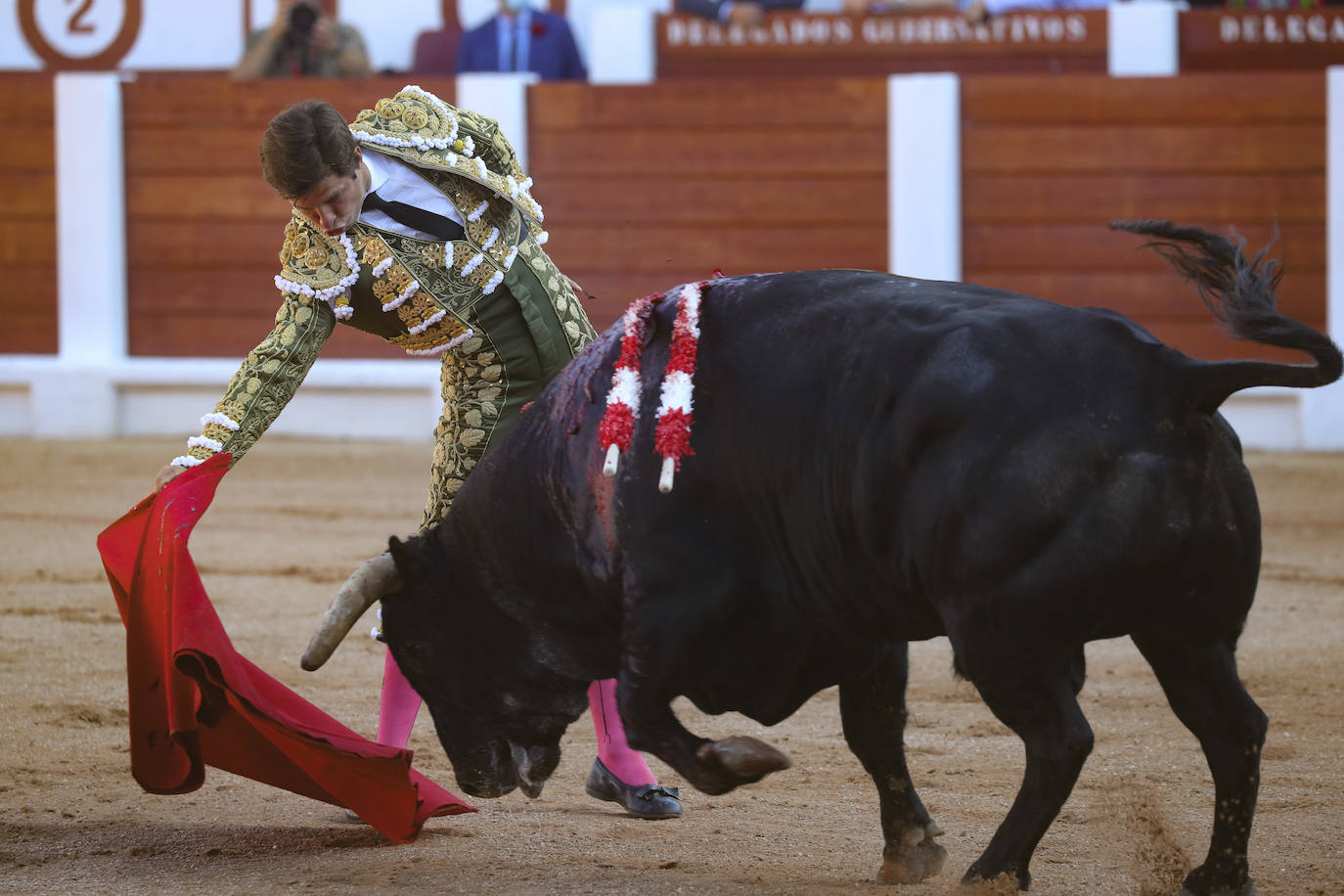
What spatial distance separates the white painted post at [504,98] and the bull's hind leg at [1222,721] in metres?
6.40

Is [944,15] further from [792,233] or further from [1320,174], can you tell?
[1320,174]

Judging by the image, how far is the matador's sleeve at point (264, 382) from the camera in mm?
2461

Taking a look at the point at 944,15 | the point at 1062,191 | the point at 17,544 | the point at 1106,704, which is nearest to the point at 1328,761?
the point at 1106,704

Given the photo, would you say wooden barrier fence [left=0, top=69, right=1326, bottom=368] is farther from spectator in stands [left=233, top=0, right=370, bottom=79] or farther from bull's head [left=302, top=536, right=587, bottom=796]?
bull's head [left=302, top=536, right=587, bottom=796]

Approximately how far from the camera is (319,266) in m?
2.51

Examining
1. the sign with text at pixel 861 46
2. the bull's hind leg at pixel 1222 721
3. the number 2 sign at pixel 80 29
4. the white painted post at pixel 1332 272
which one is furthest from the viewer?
the number 2 sign at pixel 80 29

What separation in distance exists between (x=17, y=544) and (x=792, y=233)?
13.1ft

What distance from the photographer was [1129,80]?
7.69 meters

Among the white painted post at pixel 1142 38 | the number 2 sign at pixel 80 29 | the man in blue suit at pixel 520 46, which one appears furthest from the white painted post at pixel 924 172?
the number 2 sign at pixel 80 29

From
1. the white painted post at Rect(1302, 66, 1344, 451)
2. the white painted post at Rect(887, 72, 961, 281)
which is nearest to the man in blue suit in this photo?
the white painted post at Rect(887, 72, 961, 281)

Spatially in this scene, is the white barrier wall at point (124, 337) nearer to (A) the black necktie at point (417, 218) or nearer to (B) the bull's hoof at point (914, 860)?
(A) the black necktie at point (417, 218)

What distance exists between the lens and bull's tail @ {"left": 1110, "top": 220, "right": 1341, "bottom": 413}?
1.85 meters

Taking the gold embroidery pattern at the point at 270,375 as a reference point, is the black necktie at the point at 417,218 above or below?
above

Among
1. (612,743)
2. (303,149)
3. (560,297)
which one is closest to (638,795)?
(612,743)
